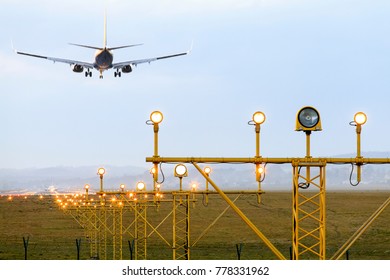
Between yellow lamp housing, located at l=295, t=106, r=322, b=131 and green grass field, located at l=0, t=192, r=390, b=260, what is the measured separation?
4826cm

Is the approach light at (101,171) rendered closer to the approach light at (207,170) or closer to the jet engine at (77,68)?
the approach light at (207,170)

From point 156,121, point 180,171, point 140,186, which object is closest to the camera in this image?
point 156,121

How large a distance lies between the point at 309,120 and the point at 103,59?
7466 cm

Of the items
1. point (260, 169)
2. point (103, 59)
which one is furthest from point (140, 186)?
point (103, 59)

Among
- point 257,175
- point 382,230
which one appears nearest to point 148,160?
point 257,175

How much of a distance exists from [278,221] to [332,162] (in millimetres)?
111469

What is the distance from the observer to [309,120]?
18062 mm

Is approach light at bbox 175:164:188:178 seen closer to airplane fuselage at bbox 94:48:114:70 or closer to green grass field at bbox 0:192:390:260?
green grass field at bbox 0:192:390:260

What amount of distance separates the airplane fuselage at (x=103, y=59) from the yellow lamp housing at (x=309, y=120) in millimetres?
74569

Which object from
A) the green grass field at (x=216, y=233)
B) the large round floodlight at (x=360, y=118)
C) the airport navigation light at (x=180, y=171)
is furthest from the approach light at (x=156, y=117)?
the green grass field at (x=216, y=233)

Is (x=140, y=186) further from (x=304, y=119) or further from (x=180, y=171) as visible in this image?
(x=304, y=119)

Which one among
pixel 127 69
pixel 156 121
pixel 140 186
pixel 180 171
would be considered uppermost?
pixel 127 69

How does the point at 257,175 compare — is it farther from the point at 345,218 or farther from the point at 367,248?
the point at 345,218

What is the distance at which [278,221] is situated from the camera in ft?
419
